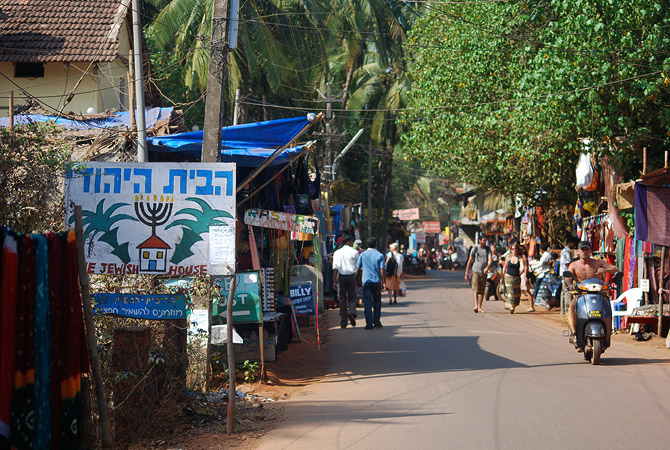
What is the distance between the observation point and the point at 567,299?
18.0 metres

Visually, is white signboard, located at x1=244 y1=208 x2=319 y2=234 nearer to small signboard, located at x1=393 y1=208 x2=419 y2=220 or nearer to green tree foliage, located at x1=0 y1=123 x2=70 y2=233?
green tree foliage, located at x1=0 y1=123 x2=70 y2=233

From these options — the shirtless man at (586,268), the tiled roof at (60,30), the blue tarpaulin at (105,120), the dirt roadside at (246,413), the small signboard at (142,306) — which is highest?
the tiled roof at (60,30)

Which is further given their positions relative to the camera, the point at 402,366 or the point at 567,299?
the point at 567,299

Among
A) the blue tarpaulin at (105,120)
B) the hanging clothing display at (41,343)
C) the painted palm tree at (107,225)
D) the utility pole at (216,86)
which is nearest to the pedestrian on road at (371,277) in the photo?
the blue tarpaulin at (105,120)

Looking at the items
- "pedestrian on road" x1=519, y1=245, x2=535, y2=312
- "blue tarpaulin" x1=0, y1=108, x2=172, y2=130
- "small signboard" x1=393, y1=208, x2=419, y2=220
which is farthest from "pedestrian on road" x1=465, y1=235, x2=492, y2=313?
"small signboard" x1=393, y1=208, x2=419, y2=220

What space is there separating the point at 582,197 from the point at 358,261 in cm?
845

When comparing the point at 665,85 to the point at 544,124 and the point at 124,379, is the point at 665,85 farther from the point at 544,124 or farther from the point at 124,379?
the point at 124,379

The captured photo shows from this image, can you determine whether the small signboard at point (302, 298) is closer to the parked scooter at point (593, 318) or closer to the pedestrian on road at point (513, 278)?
the parked scooter at point (593, 318)

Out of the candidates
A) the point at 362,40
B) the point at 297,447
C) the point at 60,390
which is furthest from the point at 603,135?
the point at 362,40

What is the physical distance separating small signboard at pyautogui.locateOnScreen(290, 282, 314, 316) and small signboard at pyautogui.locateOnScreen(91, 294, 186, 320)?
7.29 meters

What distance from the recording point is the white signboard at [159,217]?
7.93m

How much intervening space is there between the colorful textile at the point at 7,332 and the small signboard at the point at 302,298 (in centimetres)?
1032

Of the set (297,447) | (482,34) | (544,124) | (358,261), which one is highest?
(482,34)

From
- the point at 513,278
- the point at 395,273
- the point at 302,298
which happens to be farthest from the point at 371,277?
the point at 395,273
